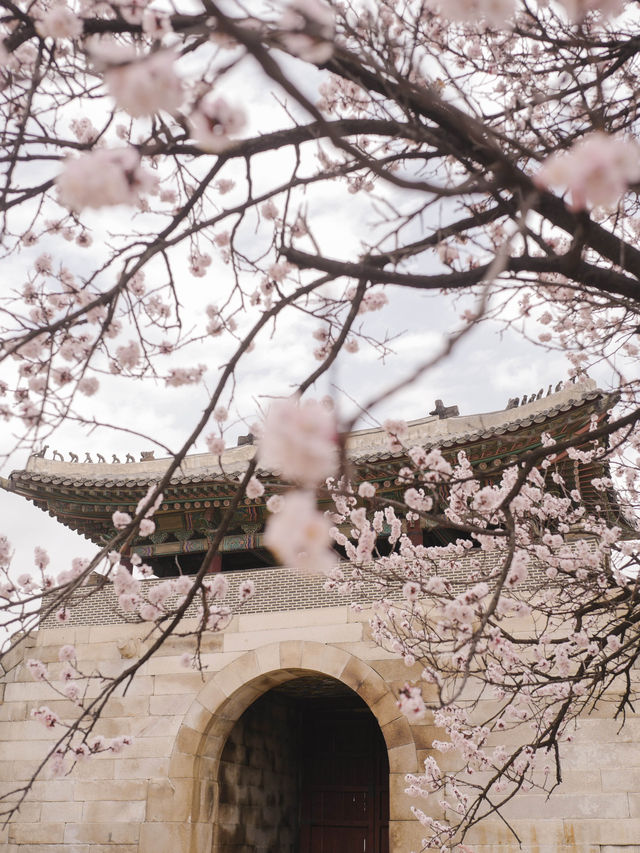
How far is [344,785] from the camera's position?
1086cm

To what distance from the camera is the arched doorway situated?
9758mm

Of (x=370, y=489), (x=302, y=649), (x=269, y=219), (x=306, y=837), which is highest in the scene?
(x=269, y=219)

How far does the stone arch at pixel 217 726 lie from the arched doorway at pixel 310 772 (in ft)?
2.75

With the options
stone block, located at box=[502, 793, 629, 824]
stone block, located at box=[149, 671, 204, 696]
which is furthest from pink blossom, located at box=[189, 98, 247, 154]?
stone block, located at box=[149, 671, 204, 696]

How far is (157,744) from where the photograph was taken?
27.9 ft

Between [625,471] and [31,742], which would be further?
[31,742]

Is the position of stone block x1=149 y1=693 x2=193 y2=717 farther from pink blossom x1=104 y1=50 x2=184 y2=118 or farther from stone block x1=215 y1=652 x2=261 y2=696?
pink blossom x1=104 y1=50 x2=184 y2=118

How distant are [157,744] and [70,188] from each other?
784cm

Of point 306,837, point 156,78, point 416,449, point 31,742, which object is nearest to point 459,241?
point 416,449

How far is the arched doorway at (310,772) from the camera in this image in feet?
32.0

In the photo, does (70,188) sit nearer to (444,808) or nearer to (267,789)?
(444,808)

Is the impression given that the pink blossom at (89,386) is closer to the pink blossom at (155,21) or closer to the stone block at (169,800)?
the pink blossom at (155,21)

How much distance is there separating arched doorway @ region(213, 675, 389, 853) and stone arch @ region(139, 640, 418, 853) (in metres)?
0.84

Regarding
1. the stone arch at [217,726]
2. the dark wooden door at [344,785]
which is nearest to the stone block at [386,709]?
the stone arch at [217,726]
